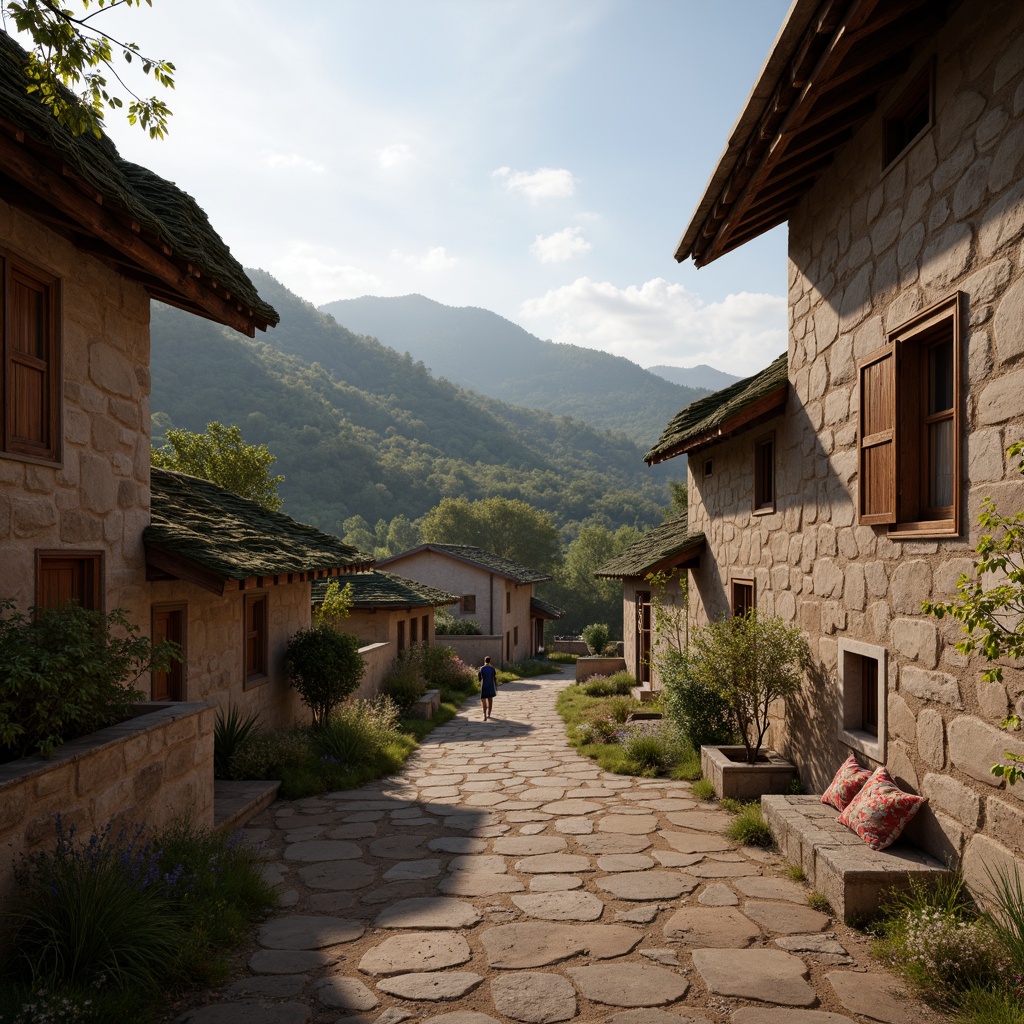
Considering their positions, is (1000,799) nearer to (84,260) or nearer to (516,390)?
(84,260)

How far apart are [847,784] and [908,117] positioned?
5.00 meters

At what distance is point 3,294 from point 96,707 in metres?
2.81

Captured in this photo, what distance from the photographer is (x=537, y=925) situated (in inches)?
189

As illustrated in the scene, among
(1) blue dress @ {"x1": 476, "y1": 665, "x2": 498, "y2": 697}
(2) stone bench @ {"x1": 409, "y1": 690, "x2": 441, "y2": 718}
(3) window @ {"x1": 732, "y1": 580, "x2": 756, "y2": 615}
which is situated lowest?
(2) stone bench @ {"x1": 409, "y1": 690, "x2": 441, "y2": 718}

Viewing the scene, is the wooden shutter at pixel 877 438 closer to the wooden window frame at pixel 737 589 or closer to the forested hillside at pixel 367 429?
the wooden window frame at pixel 737 589

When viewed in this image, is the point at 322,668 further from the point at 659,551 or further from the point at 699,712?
the point at 659,551

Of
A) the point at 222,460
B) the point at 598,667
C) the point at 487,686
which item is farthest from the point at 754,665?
the point at 222,460

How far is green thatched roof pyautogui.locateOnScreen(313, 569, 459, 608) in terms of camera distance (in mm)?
17219

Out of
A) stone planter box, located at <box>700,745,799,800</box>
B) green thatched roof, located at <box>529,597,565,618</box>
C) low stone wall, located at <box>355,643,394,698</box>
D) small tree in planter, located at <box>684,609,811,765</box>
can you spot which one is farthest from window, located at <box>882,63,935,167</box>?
green thatched roof, located at <box>529,597,565,618</box>

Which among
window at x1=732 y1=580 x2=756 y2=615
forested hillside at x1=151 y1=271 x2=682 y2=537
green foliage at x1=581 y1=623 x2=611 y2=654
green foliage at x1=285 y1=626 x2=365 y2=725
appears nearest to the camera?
window at x1=732 y1=580 x2=756 y2=615

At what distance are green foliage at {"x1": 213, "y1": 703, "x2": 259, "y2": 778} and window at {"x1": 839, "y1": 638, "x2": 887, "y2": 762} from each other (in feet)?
19.9

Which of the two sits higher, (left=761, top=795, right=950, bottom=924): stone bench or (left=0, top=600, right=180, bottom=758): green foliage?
(left=0, top=600, right=180, bottom=758): green foliage

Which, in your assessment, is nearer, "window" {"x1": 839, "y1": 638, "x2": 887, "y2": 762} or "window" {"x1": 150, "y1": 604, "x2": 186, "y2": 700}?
"window" {"x1": 839, "y1": 638, "x2": 887, "y2": 762}

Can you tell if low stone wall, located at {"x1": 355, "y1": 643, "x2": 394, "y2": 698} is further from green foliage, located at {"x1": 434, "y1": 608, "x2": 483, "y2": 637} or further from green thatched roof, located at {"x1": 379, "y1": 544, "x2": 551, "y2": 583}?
green thatched roof, located at {"x1": 379, "y1": 544, "x2": 551, "y2": 583}
